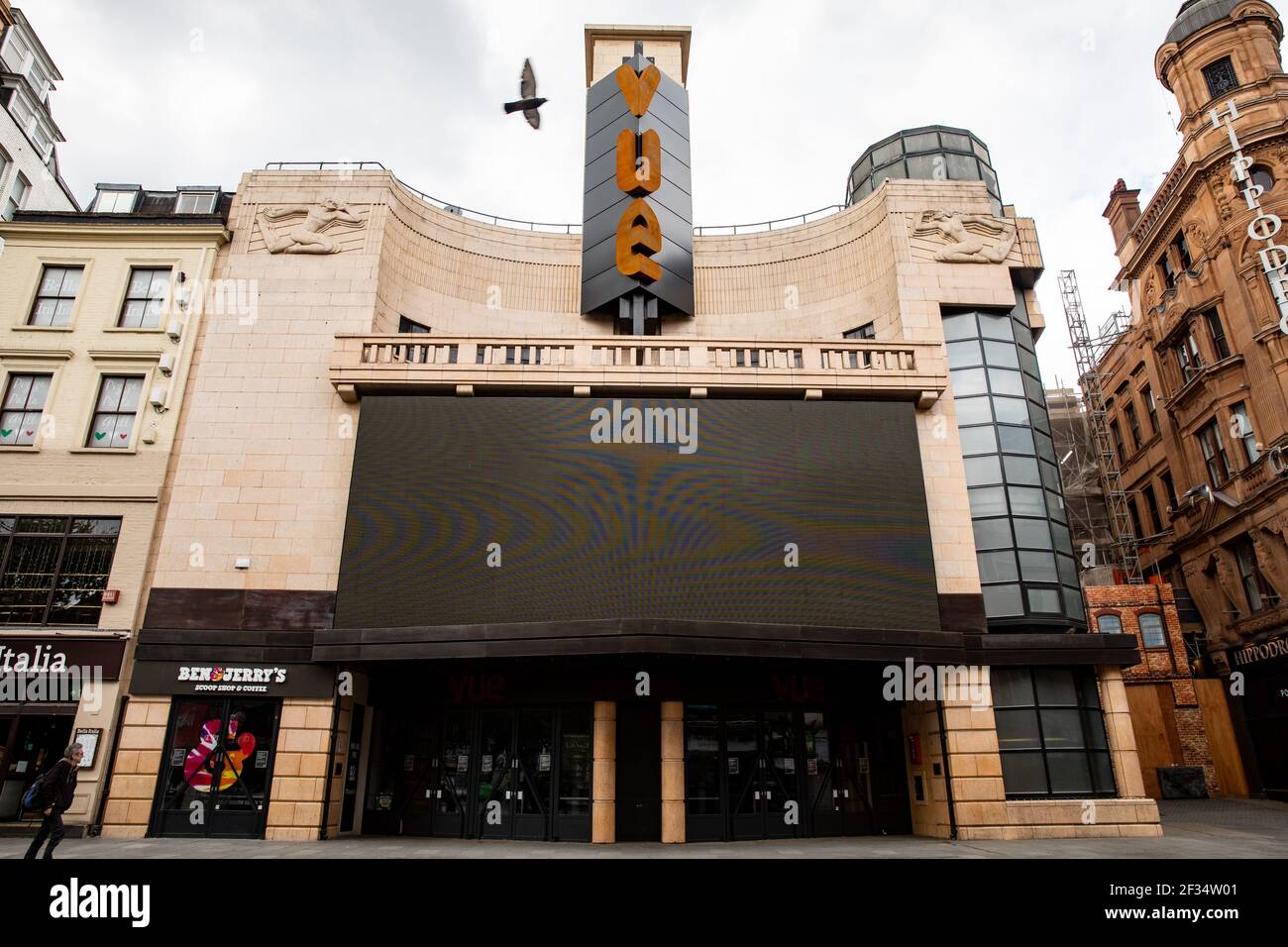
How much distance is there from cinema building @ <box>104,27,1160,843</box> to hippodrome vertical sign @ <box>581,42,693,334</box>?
428 cm

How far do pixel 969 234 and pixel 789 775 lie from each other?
59.3ft

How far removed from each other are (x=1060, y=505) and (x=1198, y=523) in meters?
17.9

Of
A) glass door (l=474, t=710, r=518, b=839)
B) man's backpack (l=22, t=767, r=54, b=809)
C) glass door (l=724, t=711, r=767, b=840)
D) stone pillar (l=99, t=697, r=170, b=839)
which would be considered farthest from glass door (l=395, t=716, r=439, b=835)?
man's backpack (l=22, t=767, r=54, b=809)

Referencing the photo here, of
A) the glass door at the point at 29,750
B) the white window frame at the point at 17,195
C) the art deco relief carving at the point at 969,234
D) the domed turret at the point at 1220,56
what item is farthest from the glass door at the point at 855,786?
the white window frame at the point at 17,195

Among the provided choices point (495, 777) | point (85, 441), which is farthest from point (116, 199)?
point (495, 777)

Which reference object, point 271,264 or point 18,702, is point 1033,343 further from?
point 18,702

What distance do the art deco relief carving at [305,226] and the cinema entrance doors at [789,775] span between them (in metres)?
18.4

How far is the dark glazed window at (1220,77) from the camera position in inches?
1399

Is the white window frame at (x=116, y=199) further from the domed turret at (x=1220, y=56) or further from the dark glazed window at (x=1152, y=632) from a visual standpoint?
the domed turret at (x=1220, y=56)

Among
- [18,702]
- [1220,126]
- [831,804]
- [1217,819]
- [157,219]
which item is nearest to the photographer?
[18,702]

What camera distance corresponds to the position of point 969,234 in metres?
24.8

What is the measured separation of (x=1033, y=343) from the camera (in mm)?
25094

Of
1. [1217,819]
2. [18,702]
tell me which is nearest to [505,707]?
[18,702]

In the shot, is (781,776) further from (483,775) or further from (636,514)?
(636,514)
